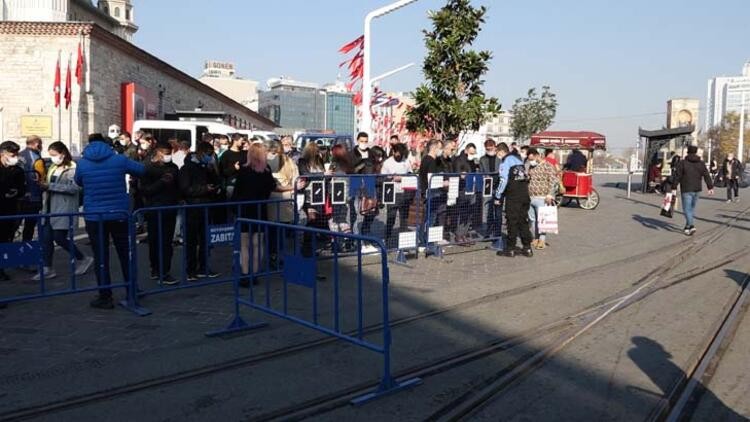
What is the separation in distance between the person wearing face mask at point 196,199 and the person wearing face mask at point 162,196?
6.1 inches

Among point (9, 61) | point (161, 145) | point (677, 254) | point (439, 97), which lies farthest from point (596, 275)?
point (9, 61)

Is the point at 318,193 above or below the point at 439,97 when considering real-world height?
below

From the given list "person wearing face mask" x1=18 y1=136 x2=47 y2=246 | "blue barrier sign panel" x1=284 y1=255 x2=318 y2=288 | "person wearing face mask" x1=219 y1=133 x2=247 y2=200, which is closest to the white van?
"person wearing face mask" x1=219 y1=133 x2=247 y2=200

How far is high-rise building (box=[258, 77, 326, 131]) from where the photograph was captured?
583ft

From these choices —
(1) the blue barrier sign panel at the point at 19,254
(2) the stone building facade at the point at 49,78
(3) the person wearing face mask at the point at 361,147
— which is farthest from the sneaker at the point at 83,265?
(2) the stone building facade at the point at 49,78

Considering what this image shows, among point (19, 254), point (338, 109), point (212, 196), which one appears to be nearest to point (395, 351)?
point (19, 254)

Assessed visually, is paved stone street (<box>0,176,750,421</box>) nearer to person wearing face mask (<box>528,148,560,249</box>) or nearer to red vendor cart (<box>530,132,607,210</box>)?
person wearing face mask (<box>528,148,560,249</box>)

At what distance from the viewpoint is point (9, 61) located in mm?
24562

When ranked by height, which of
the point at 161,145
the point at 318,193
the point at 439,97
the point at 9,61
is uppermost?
the point at 9,61

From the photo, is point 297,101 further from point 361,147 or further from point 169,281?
point 169,281

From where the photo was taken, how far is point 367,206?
10008 millimetres

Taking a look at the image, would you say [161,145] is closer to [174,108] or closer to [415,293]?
[415,293]

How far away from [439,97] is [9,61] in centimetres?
1686

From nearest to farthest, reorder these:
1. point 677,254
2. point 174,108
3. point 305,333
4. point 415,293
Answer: point 305,333 < point 415,293 < point 677,254 < point 174,108
